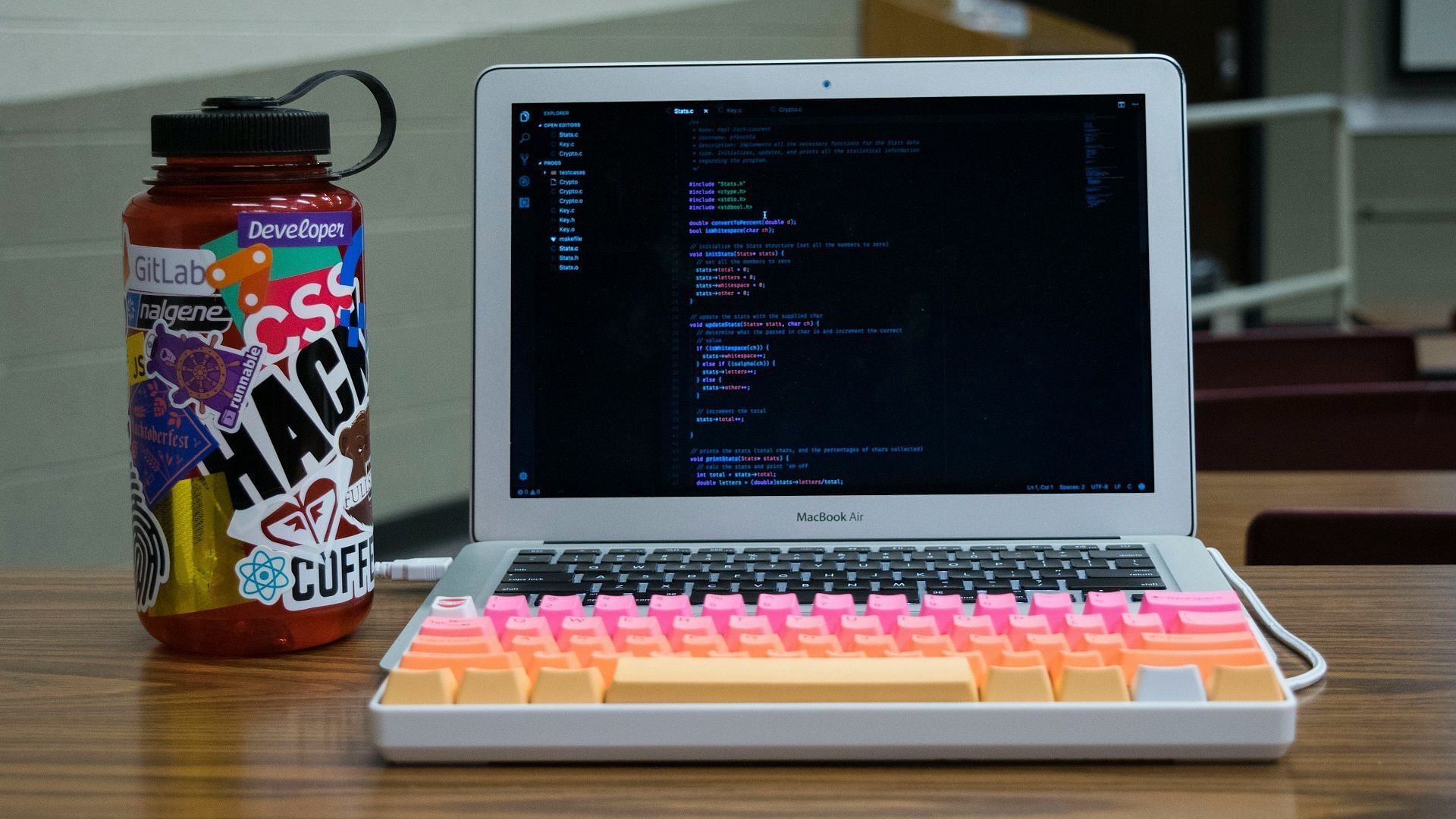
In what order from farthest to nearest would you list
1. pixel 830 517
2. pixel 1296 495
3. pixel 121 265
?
pixel 121 265 → pixel 1296 495 → pixel 830 517

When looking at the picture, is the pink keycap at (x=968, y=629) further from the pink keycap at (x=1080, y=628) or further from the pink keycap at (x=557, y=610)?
the pink keycap at (x=557, y=610)

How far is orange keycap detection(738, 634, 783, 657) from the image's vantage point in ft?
1.87

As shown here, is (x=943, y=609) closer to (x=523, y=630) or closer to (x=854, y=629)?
(x=854, y=629)

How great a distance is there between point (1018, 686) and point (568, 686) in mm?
179

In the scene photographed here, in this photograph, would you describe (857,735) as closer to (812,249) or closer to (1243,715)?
(1243,715)

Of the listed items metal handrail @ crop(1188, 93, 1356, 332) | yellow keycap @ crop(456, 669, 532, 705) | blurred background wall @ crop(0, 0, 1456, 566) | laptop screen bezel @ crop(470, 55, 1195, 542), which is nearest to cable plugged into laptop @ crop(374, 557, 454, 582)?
laptop screen bezel @ crop(470, 55, 1195, 542)

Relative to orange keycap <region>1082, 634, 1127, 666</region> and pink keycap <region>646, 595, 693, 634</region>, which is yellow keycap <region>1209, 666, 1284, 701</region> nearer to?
orange keycap <region>1082, 634, 1127, 666</region>

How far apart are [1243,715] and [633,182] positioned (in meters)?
0.44

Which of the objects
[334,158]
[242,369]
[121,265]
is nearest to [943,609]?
[242,369]

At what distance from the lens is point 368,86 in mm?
649

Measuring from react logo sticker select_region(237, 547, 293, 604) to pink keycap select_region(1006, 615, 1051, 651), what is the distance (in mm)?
335

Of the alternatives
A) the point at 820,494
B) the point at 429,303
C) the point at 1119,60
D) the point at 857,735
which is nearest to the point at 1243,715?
the point at 857,735

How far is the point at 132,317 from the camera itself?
25.1 inches

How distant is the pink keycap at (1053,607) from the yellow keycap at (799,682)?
2.8 inches
